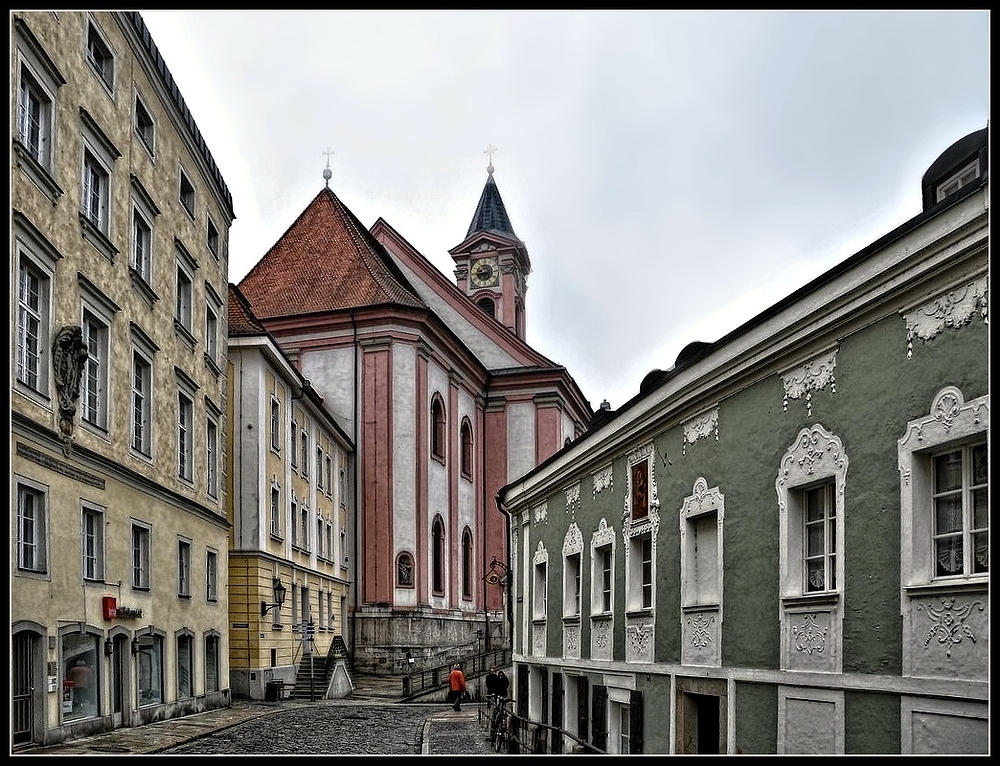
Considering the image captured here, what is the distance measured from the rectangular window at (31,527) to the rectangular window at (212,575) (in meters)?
9.92

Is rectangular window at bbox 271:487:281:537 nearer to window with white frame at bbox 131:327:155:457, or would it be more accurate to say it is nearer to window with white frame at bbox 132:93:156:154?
window with white frame at bbox 131:327:155:457

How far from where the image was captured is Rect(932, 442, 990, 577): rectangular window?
28.3 feet

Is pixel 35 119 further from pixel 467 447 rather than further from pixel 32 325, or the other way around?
pixel 467 447

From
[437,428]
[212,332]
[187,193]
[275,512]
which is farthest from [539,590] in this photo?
[437,428]

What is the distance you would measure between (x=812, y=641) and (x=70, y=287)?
45.2 feet

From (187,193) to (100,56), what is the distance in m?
6.21

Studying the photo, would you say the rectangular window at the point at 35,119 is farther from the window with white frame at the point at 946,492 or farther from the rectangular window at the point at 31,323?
the window with white frame at the point at 946,492

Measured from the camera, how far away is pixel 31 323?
18.7 m

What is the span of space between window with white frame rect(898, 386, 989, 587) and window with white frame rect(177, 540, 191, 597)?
19533mm

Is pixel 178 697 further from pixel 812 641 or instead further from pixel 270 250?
pixel 270 250

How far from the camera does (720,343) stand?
492 inches

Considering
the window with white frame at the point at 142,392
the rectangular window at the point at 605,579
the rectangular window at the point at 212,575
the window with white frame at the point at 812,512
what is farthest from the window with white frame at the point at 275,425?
the window with white frame at the point at 812,512

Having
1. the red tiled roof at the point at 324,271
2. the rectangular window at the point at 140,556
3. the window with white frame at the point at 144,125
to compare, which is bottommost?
the rectangular window at the point at 140,556

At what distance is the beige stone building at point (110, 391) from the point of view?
1820cm
